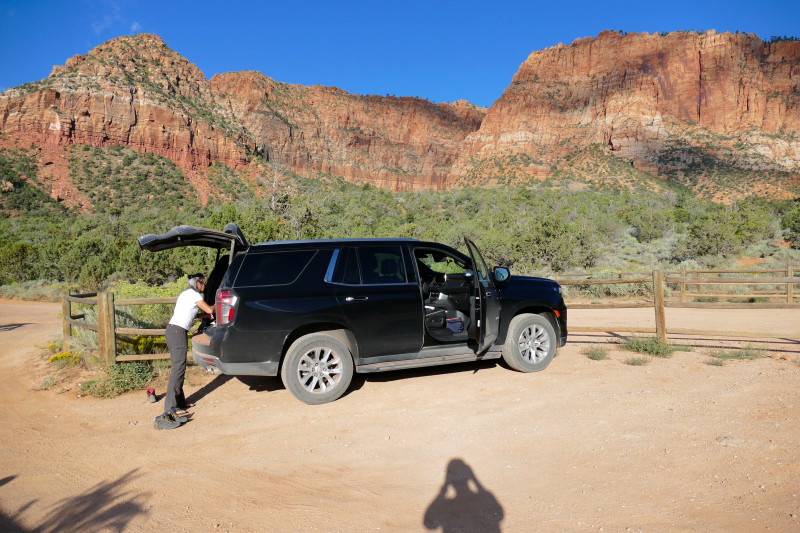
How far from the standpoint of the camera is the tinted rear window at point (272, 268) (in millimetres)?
5469

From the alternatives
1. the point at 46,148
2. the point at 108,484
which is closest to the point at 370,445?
the point at 108,484

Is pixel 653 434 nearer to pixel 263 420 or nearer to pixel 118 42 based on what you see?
pixel 263 420

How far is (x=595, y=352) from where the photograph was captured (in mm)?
7750

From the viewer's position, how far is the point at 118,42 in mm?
81188

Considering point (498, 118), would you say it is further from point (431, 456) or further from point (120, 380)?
point (431, 456)

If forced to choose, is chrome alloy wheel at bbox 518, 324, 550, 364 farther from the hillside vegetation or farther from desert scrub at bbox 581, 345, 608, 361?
the hillside vegetation

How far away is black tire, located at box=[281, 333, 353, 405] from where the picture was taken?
5.56 meters

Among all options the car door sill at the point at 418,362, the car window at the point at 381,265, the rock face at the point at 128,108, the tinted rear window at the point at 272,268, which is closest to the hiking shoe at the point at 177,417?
the tinted rear window at the point at 272,268

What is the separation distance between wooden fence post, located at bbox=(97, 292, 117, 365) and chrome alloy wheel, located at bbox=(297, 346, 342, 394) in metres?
3.31

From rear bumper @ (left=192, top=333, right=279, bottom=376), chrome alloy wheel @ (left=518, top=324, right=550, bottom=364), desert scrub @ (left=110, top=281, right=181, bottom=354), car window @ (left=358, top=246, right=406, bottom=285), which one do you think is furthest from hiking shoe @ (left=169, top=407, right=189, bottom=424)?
chrome alloy wheel @ (left=518, top=324, right=550, bottom=364)

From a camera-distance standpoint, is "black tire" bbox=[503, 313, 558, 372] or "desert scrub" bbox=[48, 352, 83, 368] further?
"desert scrub" bbox=[48, 352, 83, 368]

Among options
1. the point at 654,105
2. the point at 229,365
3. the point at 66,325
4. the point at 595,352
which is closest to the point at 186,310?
the point at 229,365

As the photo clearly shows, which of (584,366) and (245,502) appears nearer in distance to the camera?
(245,502)

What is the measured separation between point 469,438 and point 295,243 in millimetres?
3092
